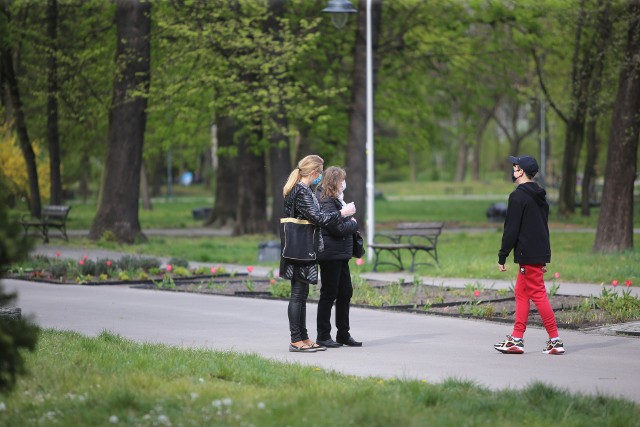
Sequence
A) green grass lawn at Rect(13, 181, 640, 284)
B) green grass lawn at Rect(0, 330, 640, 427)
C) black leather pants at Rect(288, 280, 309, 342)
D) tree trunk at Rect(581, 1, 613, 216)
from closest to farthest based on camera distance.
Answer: green grass lawn at Rect(0, 330, 640, 427)
black leather pants at Rect(288, 280, 309, 342)
green grass lawn at Rect(13, 181, 640, 284)
tree trunk at Rect(581, 1, 613, 216)

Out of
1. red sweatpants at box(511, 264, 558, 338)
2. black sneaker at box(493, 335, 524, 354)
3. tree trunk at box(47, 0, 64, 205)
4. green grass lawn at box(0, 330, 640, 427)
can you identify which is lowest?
black sneaker at box(493, 335, 524, 354)

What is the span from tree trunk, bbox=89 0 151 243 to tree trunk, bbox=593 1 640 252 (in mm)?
11348

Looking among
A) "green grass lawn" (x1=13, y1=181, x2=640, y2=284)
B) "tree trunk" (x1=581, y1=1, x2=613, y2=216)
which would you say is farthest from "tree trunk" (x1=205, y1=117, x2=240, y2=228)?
"tree trunk" (x1=581, y1=1, x2=613, y2=216)

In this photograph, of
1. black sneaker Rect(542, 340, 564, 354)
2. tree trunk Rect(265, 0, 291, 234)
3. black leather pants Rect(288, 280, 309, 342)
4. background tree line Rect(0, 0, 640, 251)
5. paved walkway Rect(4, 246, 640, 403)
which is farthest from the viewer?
tree trunk Rect(265, 0, 291, 234)

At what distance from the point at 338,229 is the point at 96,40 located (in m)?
24.7

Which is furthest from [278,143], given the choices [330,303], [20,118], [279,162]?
[330,303]

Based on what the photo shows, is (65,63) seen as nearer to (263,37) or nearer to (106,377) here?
(263,37)

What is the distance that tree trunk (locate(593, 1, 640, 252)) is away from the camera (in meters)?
22.8

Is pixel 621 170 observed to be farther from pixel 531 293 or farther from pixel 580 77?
pixel 580 77

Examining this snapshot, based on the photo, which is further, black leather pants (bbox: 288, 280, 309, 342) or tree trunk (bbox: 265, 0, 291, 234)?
tree trunk (bbox: 265, 0, 291, 234)

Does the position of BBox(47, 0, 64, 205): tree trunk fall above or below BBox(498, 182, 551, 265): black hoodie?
above

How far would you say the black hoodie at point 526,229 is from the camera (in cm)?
1110

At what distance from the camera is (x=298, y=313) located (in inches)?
453

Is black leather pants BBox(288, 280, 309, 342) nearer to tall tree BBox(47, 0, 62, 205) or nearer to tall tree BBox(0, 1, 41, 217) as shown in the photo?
tall tree BBox(47, 0, 62, 205)
